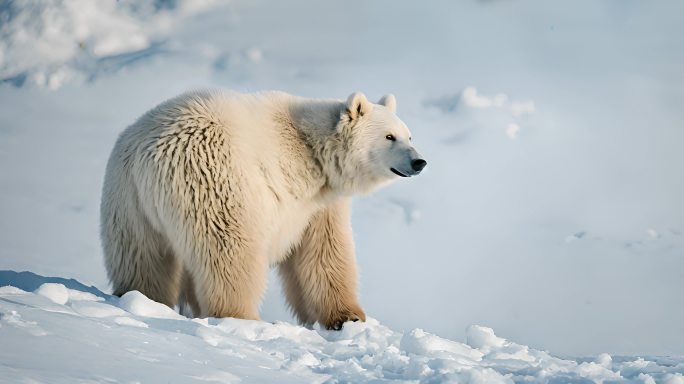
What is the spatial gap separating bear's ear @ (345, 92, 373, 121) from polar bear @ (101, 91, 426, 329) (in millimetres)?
15

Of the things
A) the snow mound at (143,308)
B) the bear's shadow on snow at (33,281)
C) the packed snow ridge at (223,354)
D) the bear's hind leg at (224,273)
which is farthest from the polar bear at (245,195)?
the snow mound at (143,308)

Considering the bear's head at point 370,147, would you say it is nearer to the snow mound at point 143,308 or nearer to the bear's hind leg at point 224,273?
the bear's hind leg at point 224,273

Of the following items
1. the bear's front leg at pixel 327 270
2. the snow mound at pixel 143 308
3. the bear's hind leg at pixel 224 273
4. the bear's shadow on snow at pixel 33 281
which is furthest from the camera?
the bear's front leg at pixel 327 270

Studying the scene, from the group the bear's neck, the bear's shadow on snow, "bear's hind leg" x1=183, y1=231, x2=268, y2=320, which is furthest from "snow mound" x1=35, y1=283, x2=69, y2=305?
the bear's neck

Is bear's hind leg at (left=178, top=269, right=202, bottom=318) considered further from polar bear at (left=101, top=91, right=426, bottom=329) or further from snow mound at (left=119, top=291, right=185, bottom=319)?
snow mound at (left=119, top=291, right=185, bottom=319)

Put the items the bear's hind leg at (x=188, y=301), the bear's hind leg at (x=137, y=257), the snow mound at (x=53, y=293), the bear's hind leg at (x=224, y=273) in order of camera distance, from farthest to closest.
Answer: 1. the bear's hind leg at (x=188, y=301)
2. the bear's hind leg at (x=137, y=257)
3. the bear's hind leg at (x=224, y=273)
4. the snow mound at (x=53, y=293)

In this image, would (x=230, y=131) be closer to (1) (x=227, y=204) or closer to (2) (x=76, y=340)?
(1) (x=227, y=204)

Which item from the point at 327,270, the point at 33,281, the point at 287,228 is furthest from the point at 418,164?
the point at 33,281

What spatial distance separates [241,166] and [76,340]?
3.59 meters

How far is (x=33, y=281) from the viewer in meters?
8.21

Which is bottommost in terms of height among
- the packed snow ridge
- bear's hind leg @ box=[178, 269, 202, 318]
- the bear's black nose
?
the packed snow ridge

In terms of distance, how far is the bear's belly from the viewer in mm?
8625

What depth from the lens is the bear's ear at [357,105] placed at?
875 centimetres

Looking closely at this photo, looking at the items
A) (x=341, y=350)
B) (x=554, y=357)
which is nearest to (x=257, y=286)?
(x=341, y=350)
